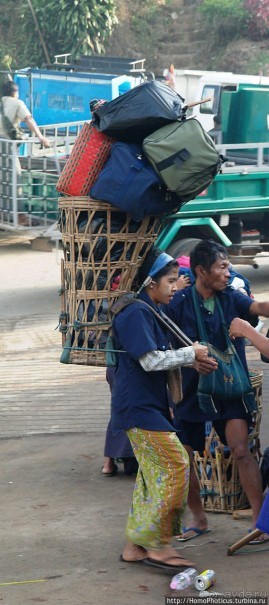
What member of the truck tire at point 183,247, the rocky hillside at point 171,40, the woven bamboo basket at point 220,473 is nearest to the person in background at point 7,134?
the truck tire at point 183,247

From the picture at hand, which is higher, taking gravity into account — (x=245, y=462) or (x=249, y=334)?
(x=249, y=334)

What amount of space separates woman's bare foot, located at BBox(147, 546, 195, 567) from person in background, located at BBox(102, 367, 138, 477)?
4.33 ft

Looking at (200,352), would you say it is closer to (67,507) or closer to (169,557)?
(169,557)

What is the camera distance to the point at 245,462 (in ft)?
16.5

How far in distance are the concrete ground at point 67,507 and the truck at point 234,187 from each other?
1976mm

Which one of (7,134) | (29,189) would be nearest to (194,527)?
(29,189)

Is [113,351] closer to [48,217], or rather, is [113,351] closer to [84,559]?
[84,559]

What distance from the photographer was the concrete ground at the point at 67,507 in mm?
4680

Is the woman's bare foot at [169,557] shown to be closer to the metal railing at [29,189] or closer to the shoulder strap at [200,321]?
the shoulder strap at [200,321]

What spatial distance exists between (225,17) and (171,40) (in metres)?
1.72

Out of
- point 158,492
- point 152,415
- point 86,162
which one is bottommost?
point 158,492

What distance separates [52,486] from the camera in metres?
6.25

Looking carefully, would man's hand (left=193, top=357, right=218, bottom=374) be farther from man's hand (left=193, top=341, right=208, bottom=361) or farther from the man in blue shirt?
the man in blue shirt

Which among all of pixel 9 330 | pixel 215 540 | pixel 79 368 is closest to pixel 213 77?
pixel 9 330
